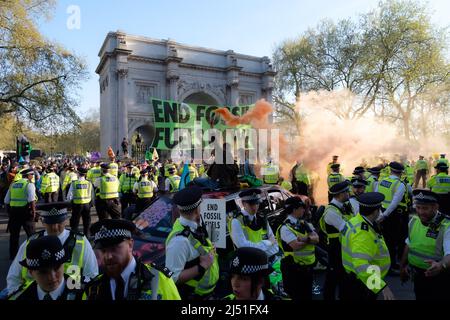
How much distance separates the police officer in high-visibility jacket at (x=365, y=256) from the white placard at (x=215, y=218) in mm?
1422

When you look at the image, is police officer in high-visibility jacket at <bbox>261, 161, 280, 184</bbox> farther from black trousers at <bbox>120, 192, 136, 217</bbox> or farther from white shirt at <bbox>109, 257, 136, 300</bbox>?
white shirt at <bbox>109, 257, 136, 300</bbox>

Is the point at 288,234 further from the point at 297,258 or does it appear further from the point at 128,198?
the point at 128,198

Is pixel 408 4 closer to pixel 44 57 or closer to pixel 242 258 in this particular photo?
pixel 44 57

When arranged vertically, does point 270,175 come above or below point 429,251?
above

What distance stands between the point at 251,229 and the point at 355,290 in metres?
1.32

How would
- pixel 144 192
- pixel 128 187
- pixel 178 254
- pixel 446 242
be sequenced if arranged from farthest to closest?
pixel 128 187
pixel 144 192
pixel 446 242
pixel 178 254

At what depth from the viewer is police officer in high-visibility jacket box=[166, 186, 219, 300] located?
9.55 feet

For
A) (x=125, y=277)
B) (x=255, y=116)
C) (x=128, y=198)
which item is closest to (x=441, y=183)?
(x=255, y=116)

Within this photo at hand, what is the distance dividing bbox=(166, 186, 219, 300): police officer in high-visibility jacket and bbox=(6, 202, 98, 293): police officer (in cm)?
89

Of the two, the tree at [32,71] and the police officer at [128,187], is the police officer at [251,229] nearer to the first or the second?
the police officer at [128,187]

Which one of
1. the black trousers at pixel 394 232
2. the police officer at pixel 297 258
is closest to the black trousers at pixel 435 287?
the police officer at pixel 297 258

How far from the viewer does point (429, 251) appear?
387cm

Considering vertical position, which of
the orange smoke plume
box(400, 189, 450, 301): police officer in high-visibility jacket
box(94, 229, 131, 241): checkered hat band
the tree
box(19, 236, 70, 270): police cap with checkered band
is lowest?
box(400, 189, 450, 301): police officer in high-visibility jacket


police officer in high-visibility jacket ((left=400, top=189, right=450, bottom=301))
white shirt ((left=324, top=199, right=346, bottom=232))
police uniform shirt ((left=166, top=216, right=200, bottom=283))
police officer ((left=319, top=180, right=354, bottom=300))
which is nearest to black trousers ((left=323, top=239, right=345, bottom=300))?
police officer ((left=319, top=180, right=354, bottom=300))
